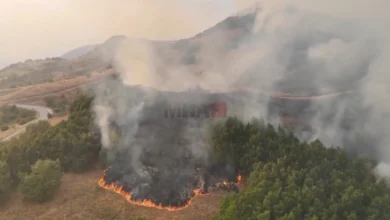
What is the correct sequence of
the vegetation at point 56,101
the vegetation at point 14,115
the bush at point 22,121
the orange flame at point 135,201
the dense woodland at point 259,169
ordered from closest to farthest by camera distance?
the dense woodland at point 259,169 → the orange flame at point 135,201 → the bush at point 22,121 → the vegetation at point 14,115 → the vegetation at point 56,101

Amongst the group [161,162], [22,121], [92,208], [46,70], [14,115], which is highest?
[46,70]

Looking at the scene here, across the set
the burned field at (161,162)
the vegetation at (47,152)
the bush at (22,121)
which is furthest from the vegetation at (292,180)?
the bush at (22,121)

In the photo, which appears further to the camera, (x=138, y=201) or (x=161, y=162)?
(x=161, y=162)

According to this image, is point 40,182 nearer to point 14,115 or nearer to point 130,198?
point 130,198

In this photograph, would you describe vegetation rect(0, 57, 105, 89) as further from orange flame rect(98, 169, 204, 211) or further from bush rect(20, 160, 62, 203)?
orange flame rect(98, 169, 204, 211)

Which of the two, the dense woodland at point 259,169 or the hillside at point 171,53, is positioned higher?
the hillside at point 171,53

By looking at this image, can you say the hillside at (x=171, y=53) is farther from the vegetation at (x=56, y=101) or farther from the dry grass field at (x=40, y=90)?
the vegetation at (x=56, y=101)

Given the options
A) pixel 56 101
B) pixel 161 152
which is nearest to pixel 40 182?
pixel 161 152

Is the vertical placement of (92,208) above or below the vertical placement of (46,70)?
below

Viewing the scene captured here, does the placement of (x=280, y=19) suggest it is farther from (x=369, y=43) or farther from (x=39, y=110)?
(x=39, y=110)
